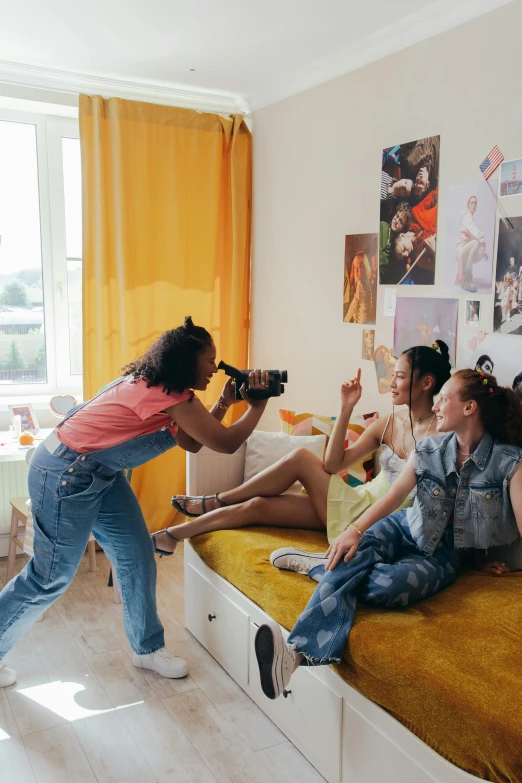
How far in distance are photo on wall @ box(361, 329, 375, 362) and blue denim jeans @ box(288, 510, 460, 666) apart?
3.32ft

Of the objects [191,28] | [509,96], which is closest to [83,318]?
[191,28]

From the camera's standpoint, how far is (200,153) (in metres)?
3.80

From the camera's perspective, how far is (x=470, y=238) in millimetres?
2559

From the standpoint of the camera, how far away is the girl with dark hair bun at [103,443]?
224cm

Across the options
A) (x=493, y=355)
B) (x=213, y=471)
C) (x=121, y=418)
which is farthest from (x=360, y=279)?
(x=121, y=418)

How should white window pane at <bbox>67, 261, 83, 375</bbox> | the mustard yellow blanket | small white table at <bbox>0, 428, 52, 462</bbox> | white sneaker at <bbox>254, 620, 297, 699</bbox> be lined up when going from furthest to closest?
white window pane at <bbox>67, 261, 83, 375</bbox>, small white table at <bbox>0, 428, 52, 462</bbox>, white sneaker at <bbox>254, 620, 297, 699</bbox>, the mustard yellow blanket

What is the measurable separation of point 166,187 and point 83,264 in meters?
0.61

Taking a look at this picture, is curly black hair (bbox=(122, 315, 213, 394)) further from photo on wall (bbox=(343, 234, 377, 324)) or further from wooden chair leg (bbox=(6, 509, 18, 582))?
wooden chair leg (bbox=(6, 509, 18, 582))

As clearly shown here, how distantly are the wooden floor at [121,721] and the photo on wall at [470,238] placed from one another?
1.67 m

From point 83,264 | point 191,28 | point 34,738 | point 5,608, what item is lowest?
point 34,738

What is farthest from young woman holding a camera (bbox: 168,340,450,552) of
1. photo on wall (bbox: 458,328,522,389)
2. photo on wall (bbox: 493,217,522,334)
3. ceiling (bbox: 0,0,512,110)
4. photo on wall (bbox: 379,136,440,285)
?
ceiling (bbox: 0,0,512,110)

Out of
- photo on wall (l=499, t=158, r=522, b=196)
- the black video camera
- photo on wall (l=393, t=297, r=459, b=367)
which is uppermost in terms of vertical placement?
photo on wall (l=499, t=158, r=522, b=196)

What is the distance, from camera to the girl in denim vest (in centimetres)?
204

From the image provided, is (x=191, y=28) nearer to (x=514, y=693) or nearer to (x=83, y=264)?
(x=83, y=264)
